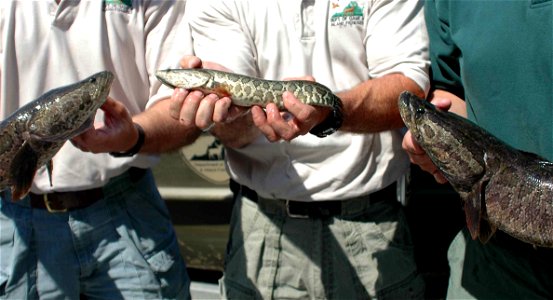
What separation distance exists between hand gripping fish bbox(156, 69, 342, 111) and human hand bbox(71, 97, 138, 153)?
35 cm

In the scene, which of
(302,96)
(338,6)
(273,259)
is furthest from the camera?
(273,259)

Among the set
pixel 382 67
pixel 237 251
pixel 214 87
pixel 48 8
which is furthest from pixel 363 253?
pixel 48 8

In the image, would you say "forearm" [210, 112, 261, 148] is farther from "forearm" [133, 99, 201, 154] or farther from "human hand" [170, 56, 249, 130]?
"human hand" [170, 56, 249, 130]

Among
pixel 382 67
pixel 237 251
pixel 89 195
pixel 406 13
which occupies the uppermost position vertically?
pixel 406 13

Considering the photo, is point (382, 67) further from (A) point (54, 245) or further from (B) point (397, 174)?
(A) point (54, 245)

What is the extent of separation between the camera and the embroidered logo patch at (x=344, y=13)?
11.6 feet

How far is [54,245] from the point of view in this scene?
145 inches

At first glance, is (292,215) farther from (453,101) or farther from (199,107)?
(453,101)

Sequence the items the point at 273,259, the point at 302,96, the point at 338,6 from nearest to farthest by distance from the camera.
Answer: the point at 302,96, the point at 338,6, the point at 273,259

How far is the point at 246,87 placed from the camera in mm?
3158

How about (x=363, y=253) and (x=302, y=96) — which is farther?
(x=363, y=253)

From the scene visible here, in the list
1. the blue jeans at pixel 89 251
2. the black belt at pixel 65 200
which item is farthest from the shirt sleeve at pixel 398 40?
the black belt at pixel 65 200

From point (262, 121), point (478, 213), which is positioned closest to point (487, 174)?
point (478, 213)

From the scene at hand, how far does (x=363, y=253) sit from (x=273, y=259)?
49 cm
